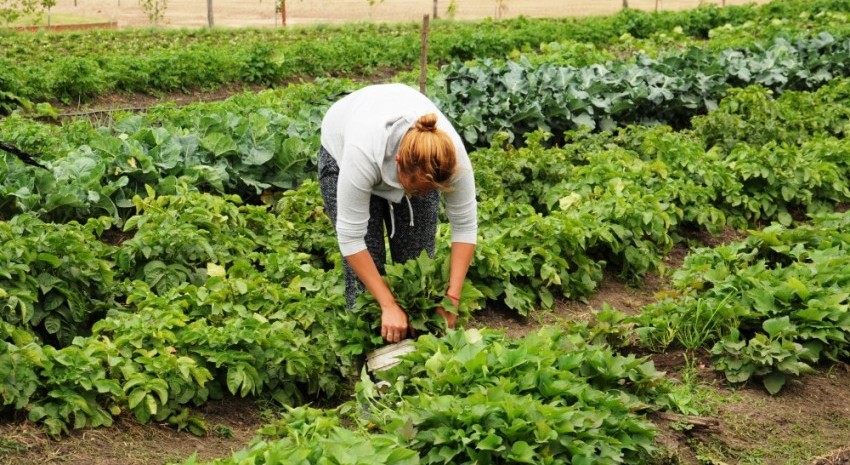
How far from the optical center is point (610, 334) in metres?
5.11

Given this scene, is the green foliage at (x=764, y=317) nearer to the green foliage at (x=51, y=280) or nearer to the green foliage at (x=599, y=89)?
the green foliage at (x=51, y=280)

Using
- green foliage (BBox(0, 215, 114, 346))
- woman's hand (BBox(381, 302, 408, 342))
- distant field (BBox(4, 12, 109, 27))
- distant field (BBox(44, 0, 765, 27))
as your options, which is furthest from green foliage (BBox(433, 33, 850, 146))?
distant field (BBox(4, 12, 109, 27))

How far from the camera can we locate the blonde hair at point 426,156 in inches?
146

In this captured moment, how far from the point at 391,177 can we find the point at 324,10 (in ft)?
73.7

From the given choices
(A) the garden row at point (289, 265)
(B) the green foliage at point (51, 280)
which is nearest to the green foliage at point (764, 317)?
(A) the garden row at point (289, 265)

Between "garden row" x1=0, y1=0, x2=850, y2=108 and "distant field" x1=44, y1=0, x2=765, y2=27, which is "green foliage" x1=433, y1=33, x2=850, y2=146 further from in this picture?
"distant field" x1=44, y1=0, x2=765, y2=27

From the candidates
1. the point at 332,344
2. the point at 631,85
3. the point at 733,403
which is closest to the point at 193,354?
the point at 332,344

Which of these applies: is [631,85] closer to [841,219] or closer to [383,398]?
[841,219]

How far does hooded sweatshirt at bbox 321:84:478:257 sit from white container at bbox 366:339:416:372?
509mm

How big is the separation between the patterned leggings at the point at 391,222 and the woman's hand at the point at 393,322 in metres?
0.39

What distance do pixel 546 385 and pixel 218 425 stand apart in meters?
1.63

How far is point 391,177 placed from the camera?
4039mm

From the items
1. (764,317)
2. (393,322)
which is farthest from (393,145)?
(764,317)

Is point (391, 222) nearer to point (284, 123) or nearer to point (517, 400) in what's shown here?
point (517, 400)
